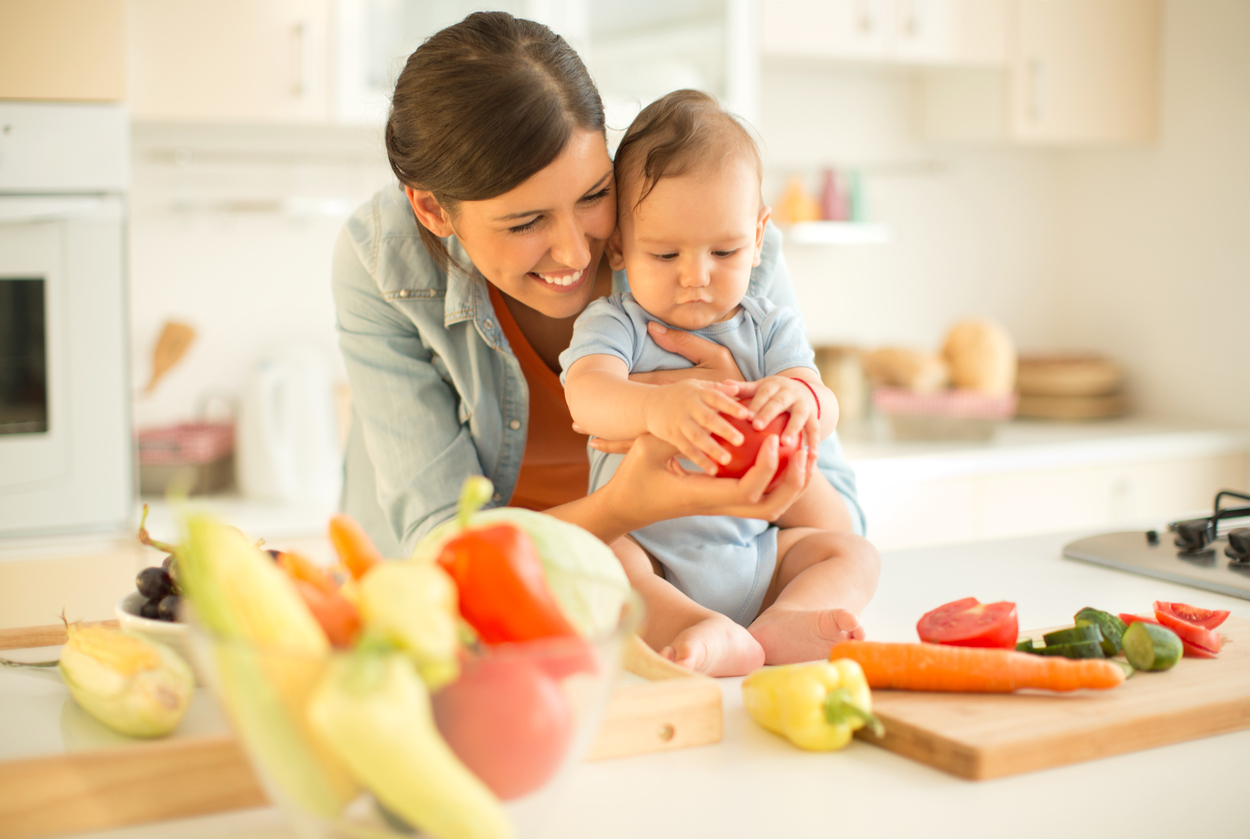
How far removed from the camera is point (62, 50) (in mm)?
2111

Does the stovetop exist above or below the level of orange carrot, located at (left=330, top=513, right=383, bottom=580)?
below

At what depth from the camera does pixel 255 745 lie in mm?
484

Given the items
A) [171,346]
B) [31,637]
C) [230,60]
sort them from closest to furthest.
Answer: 1. [31,637]
2. [230,60]
3. [171,346]

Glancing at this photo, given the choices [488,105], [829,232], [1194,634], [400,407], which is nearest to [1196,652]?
[1194,634]

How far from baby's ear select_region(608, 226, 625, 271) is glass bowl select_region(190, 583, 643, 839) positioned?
77 cm

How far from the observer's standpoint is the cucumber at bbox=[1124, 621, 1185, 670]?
84cm

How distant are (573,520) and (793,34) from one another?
2122mm

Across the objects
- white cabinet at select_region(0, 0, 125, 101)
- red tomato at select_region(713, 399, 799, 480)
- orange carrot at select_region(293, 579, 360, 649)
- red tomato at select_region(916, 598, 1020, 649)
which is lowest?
red tomato at select_region(916, 598, 1020, 649)

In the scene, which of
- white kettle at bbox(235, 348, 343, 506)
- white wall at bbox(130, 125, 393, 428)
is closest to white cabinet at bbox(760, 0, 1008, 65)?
white wall at bbox(130, 125, 393, 428)

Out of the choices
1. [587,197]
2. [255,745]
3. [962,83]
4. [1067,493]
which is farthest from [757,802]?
[962,83]

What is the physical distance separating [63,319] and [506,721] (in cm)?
202

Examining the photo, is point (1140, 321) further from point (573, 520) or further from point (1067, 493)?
point (573, 520)

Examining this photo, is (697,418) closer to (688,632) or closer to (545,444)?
(688,632)

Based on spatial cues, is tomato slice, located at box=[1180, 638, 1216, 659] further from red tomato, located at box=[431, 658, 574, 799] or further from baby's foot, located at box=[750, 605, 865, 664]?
red tomato, located at box=[431, 658, 574, 799]
